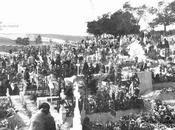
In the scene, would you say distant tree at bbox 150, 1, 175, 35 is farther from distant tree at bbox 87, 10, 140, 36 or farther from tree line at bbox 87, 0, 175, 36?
distant tree at bbox 87, 10, 140, 36

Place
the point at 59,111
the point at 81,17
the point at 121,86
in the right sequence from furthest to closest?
1. the point at 81,17
2. the point at 121,86
3. the point at 59,111

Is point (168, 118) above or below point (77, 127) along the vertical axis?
below

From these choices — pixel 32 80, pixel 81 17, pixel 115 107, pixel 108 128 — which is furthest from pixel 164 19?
pixel 108 128

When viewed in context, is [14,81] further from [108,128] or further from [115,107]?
[108,128]

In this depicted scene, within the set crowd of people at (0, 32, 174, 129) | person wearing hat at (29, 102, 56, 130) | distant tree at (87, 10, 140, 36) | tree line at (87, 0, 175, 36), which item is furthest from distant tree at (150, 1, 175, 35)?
person wearing hat at (29, 102, 56, 130)

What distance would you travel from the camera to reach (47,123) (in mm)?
9727

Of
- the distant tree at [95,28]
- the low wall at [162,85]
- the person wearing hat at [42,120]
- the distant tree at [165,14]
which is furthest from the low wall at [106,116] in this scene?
the distant tree at [165,14]

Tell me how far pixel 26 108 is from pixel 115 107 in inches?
164

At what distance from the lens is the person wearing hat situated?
9.60m

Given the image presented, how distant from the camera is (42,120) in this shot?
9.66 m

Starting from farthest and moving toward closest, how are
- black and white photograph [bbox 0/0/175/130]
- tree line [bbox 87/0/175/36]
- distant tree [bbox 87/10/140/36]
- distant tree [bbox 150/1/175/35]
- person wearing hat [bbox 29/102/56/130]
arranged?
distant tree [bbox 150/1/175/35] < tree line [bbox 87/0/175/36] < distant tree [bbox 87/10/140/36] < black and white photograph [bbox 0/0/175/130] < person wearing hat [bbox 29/102/56/130]

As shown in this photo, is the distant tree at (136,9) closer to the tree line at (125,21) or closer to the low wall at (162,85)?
the tree line at (125,21)

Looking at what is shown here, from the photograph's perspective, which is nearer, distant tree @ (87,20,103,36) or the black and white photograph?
the black and white photograph

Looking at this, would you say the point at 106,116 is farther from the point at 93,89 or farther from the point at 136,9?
the point at 136,9
